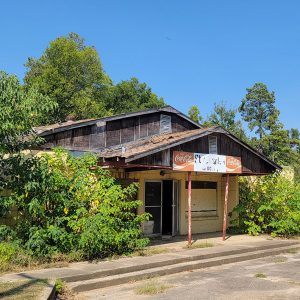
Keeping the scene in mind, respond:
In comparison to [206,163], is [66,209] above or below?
below

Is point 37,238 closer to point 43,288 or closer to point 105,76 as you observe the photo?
point 43,288

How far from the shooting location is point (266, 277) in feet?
31.9

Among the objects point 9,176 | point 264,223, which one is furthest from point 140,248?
point 264,223

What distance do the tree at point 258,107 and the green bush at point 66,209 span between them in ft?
129

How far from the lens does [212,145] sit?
14242mm

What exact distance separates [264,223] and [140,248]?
7.01m

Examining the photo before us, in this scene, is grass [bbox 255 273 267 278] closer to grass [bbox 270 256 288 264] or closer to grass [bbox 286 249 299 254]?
grass [bbox 270 256 288 264]

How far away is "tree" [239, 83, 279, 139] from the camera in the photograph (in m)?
49.6

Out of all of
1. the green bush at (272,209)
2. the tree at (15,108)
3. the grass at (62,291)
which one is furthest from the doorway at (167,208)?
the grass at (62,291)

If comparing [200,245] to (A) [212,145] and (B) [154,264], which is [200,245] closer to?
(A) [212,145]

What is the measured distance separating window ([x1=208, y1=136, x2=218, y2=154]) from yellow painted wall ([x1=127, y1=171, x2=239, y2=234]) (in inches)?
93.5

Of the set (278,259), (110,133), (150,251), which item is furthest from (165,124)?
(278,259)

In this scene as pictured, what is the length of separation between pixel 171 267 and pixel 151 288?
2.00 m

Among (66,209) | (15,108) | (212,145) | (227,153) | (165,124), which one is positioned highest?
(165,124)
